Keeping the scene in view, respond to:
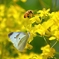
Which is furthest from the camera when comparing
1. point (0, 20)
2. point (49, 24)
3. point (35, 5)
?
point (35, 5)

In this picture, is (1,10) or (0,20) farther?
(1,10)

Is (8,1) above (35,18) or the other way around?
above

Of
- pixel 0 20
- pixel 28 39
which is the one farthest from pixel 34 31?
pixel 0 20

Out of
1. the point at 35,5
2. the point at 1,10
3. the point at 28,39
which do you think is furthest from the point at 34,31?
the point at 35,5

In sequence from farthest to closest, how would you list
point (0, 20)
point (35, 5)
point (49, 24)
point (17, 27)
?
point (35, 5), point (17, 27), point (0, 20), point (49, 24)

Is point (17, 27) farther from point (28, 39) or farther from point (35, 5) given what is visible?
point (28, 39)

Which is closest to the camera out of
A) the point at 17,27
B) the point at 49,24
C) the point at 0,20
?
the point at 49,24

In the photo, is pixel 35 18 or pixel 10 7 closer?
pixel 35 18

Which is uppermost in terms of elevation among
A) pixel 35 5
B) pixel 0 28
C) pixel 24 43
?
pixel 35 5

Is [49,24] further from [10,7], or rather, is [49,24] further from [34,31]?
[10,7]
